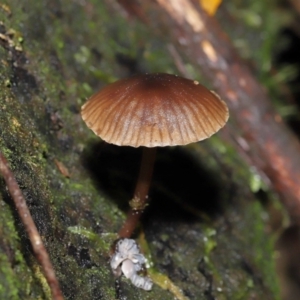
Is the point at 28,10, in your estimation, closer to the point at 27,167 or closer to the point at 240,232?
the point at 27,167

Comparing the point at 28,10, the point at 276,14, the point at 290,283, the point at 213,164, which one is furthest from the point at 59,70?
the point at 290,283

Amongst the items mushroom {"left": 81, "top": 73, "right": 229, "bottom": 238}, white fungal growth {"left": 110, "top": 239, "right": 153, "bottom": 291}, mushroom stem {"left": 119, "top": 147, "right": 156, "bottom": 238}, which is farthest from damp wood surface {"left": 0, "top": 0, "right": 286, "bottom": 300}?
mushroom {"left": 81, "top": 73, "right": 229, "bottom": 238}

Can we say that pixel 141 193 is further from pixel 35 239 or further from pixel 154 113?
pixel 35 239

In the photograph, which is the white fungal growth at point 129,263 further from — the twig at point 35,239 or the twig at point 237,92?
the twig at point 237,92

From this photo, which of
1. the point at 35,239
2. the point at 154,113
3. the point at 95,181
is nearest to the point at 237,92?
the point at 95,181

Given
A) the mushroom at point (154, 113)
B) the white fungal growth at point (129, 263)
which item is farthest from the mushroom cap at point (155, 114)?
the white fungal growth at point (129, 263)

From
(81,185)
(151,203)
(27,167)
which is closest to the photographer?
(27,167)
